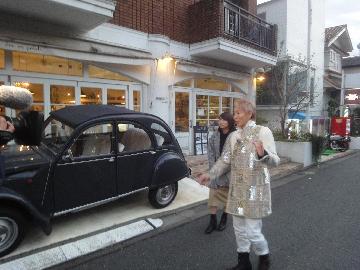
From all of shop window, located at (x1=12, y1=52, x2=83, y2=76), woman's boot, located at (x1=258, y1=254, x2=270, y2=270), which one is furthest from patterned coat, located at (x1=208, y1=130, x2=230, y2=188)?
shop window, located at (x1=12, y1=52, x2=83, y2=76)

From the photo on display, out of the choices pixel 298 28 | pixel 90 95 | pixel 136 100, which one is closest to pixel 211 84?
pixel 136 100

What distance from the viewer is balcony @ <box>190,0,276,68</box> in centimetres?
1010

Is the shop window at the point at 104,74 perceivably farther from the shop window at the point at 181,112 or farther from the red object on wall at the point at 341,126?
the red object on wall at the point at 341,126

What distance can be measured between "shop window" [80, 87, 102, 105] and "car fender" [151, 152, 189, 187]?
12.6ft

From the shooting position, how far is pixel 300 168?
32.9ft

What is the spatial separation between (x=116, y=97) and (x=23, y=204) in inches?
225

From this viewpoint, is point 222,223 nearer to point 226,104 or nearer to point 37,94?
point 37,94

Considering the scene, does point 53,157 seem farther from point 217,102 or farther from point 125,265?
point 217,102

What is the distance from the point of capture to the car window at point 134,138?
214 inches

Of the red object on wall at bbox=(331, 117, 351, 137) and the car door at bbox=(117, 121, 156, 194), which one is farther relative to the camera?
the red object on wall at bbox=(331, 117, 351, 137)

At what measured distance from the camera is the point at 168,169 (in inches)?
220

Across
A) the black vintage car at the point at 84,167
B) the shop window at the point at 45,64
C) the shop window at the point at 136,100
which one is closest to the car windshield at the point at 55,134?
the black vintage car at the point at 84,167

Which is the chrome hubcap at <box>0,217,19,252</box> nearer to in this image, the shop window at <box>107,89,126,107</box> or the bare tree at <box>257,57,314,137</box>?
the shop window at <box>107,89,126,107</box>

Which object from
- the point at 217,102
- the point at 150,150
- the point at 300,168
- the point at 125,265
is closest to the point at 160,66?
the point at 217,102
